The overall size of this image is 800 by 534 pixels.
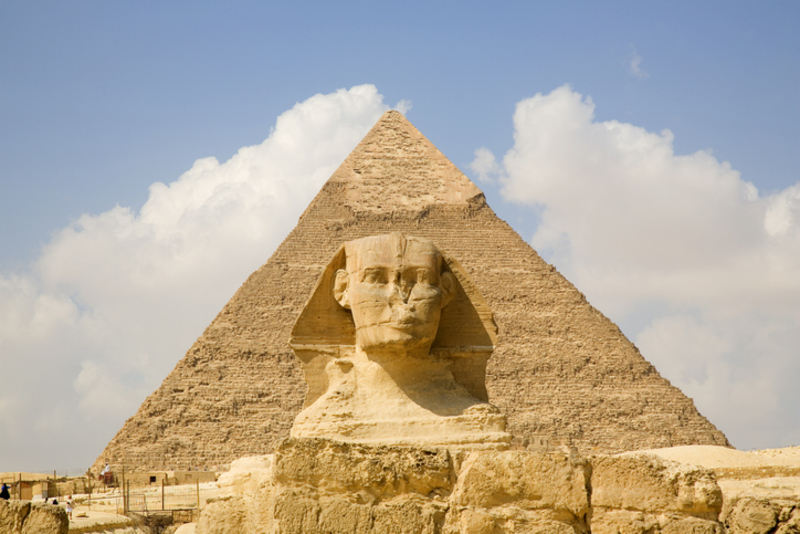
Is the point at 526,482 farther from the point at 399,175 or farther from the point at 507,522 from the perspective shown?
the point at 399,175

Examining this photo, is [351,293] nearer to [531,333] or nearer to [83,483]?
[83,483]

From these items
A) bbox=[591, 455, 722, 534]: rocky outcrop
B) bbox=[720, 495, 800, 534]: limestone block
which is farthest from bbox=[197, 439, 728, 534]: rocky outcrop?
bbox=[720, 495, 800, 534]: limestone block

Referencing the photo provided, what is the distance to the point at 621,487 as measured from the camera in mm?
2172

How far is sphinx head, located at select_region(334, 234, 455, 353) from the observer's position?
3.79 meters

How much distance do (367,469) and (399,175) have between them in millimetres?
94661

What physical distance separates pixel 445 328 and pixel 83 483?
84.7 feet

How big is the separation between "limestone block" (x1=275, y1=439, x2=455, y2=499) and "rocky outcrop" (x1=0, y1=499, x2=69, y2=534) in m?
0.63

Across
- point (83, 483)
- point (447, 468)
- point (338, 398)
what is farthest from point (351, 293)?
point (83, 483)

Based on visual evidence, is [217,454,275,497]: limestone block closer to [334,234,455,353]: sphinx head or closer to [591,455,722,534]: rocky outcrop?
[334,234,455,353]: sphinx head

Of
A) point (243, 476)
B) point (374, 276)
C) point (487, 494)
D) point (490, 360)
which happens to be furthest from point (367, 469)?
point (490, 360)

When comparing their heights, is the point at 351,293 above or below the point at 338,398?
above

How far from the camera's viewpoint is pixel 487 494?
2.18 m

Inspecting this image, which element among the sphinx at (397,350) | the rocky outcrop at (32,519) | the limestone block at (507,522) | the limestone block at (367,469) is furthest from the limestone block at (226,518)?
the limestone block at (507,522)

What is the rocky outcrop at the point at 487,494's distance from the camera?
216 cm
